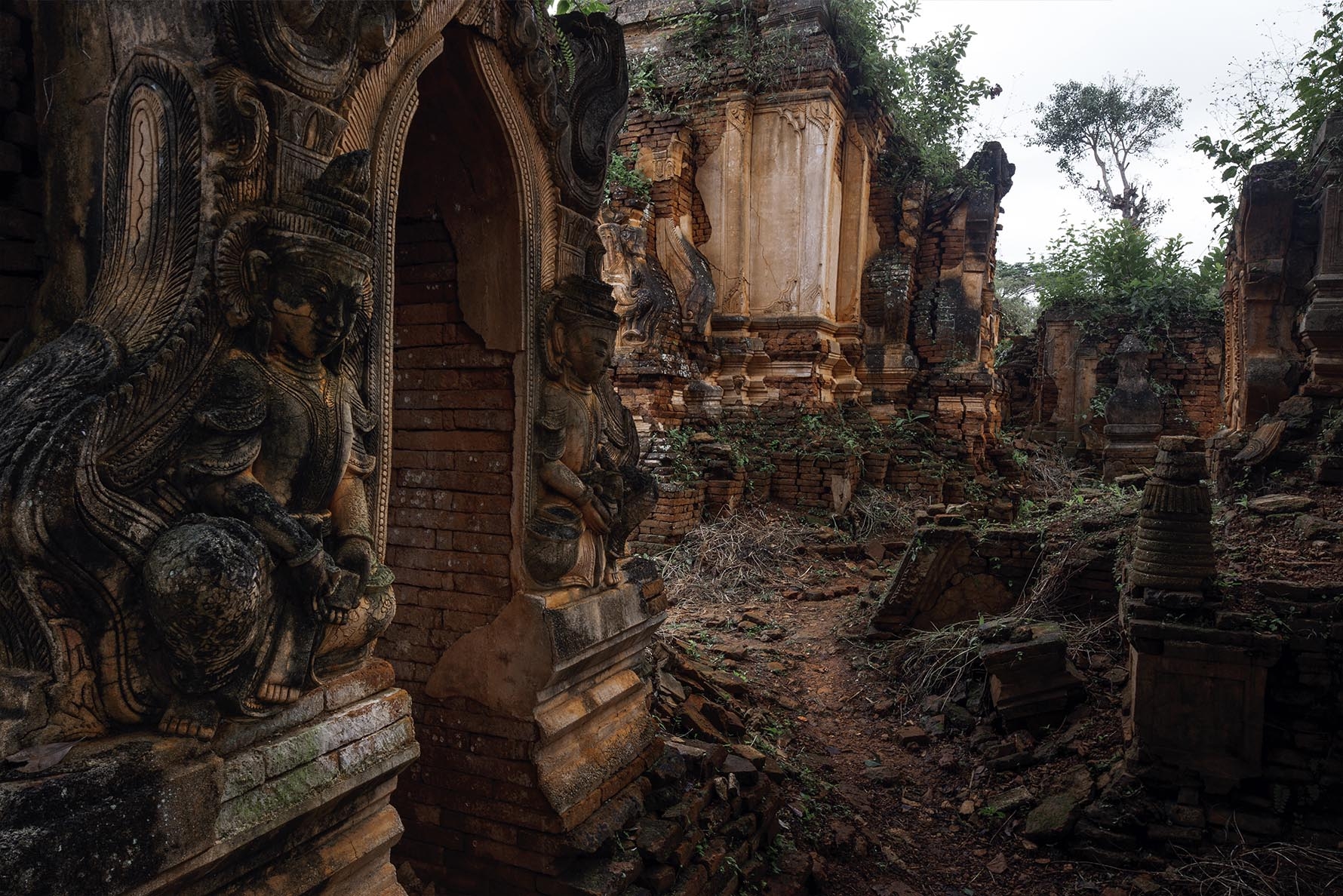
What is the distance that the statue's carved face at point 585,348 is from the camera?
323 centimetres

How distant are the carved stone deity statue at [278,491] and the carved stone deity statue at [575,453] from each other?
38.5 inches

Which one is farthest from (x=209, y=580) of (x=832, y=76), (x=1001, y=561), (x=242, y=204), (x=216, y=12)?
(x=832, y=76)

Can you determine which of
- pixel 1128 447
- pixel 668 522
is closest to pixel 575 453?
pixel 668 522

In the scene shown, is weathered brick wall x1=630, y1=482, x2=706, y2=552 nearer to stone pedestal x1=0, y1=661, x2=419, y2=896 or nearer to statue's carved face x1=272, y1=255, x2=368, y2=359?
stone pedestal x1=0, y1=661, x2=419, y2=896

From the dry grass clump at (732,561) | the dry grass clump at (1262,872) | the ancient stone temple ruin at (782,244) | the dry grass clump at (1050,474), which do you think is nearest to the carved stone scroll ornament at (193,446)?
the dry grass clump at (1262,872)

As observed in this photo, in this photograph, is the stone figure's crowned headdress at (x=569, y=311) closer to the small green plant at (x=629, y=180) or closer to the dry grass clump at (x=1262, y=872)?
the dry grass clump at (x=1262, y=872)

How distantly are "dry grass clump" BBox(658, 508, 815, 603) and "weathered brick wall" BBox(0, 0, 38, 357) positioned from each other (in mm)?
6212

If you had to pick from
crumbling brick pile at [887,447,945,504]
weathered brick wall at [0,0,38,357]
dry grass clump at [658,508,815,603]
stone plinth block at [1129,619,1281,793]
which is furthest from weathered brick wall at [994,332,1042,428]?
weathered brick wall at [0,0,38,357]

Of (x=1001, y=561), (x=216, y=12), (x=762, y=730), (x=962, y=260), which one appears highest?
(x=962, y=260)

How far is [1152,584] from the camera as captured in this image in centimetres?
448

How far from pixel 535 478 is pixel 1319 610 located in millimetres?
4155

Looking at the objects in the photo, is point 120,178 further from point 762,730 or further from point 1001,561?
point 1001,561

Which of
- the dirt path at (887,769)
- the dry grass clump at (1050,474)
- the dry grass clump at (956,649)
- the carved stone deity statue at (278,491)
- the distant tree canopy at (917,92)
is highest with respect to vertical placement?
the distant tree canopy at (917,92)

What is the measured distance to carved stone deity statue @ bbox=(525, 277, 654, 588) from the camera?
10.4ft
